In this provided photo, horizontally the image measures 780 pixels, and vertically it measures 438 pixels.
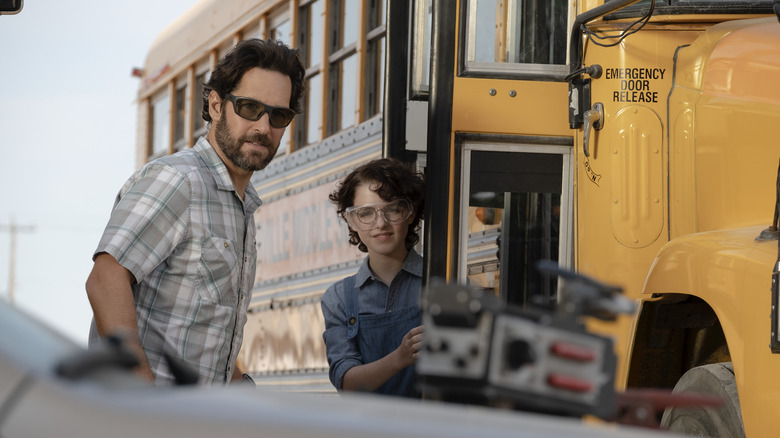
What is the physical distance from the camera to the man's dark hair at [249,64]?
8.98 feet

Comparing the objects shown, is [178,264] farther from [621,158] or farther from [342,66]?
[342,66]

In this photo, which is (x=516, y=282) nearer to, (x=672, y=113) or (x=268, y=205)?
(x=672, y=113)

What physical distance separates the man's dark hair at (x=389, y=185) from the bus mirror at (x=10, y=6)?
111 centimetres

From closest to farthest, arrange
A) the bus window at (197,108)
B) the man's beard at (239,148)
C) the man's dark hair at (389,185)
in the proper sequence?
the man's beard at (239,148) < the man's dark hair at (389,185) < the bus window at (197,108)

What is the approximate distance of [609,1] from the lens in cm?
309

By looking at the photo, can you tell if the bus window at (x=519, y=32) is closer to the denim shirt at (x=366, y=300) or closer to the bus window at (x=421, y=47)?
the bus window at (x=421, y=47)

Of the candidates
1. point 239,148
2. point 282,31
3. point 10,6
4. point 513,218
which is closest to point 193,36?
point 282,31

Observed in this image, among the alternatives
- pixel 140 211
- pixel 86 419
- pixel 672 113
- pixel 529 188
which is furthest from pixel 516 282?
pixel 86 419

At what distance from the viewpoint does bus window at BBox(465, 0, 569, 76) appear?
3.42 meters

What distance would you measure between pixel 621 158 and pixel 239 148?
3.71 feet

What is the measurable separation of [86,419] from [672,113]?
246 cm

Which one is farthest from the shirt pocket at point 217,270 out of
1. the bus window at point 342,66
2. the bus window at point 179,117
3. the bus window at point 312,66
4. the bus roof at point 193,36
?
the bus window at point 179,117

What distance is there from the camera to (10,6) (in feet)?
11.1

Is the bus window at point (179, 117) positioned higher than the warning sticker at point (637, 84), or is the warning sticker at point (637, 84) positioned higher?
the bus window at point (179, 117)
